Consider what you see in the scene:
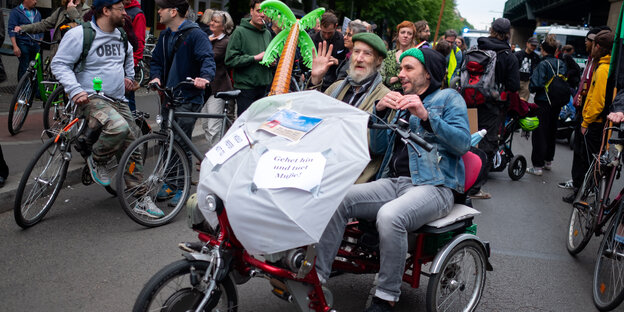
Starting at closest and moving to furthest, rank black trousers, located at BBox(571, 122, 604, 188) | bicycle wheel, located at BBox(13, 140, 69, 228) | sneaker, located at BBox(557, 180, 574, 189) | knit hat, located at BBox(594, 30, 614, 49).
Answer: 1. bicycle wheel, located at BBox(13, 140, 69, 228)
2. black trousers, located at BBox(571, 122, 604, 188)
3. knit hat, located at BBox(594, 30, 614, 49)
4. sneaker, located at BBox(557, 180, 574, 189)

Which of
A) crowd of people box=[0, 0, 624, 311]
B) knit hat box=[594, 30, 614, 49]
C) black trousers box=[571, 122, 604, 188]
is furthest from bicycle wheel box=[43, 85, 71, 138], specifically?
knit hat box=[594, 30, 614, 49]

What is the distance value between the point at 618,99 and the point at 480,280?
7.71 ft

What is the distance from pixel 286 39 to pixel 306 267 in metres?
2.04

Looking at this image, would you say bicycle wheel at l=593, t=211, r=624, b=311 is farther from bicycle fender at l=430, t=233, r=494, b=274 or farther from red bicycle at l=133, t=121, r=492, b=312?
bicycle fender at l=430, t=233, r=494, b=274

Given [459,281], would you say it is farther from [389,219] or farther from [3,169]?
[3,169]

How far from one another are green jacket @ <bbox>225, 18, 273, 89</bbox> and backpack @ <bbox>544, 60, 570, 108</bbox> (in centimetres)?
459

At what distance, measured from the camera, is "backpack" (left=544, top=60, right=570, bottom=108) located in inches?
359

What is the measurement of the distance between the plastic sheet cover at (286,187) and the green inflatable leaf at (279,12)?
1.48 metres

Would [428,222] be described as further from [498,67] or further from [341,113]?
[498,67]

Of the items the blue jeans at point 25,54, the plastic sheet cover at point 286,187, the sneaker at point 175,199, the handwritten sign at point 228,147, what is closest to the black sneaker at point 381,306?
the plastic sheet cover at point 286,187

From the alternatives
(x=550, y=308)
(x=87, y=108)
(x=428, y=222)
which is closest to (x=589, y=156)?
(x=550, y=308)

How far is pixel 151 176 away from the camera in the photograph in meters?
5.36

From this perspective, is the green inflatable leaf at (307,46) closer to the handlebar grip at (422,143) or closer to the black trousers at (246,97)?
the handlebar grip at (422,143)

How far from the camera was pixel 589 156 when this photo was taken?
6.92 meters
